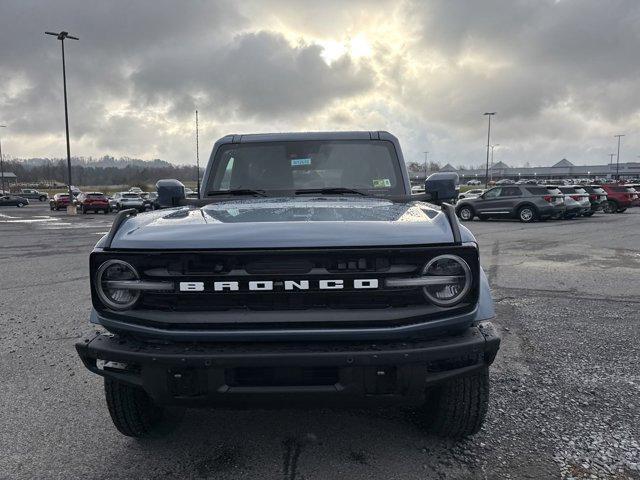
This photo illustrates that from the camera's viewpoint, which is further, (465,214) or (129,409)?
(465,214)

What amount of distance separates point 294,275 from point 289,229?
24 centimetres

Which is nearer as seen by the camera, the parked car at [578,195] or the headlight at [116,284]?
the headlight at [116,284]

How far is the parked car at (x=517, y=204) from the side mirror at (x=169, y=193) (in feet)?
61.6

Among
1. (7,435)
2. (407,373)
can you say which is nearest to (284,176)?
(407,373)

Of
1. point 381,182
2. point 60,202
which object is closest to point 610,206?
point 381,182

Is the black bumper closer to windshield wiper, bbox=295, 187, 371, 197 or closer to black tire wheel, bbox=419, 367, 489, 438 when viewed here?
black tire wheel, bbox=419, 367, 489, 438

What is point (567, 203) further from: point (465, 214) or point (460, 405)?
point (460, 405)

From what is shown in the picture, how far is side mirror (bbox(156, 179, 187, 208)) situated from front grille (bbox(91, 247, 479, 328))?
1633mm

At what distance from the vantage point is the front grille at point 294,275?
234 centimetres

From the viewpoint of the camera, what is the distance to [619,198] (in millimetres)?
25938

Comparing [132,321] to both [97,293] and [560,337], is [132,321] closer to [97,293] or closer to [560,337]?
[97,293]

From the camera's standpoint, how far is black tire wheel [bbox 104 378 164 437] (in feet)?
9.16

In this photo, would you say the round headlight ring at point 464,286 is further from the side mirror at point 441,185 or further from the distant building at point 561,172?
the distant building at point 561,172

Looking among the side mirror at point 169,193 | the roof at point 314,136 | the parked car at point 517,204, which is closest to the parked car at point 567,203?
the parked car at point 517,204
